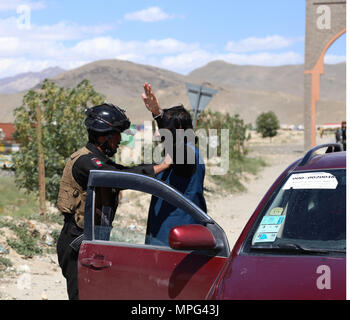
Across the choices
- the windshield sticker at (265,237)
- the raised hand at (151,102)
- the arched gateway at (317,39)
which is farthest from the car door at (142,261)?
the arched gateway at (317,39)

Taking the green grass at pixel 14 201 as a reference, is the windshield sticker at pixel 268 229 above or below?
above

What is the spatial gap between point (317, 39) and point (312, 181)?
40.8 meters

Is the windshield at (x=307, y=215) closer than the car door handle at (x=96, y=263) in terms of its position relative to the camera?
Yes

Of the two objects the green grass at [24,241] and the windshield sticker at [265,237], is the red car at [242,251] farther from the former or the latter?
the green grass at [24,241]

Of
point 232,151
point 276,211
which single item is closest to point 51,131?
point 276,211

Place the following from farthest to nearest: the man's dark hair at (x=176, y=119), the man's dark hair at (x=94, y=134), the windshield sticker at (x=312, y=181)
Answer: the man's dark hair at (x=176, y=119) → the man's dark hair at (x=94, y=134) → the windshield sticker at (x=312, y=181)

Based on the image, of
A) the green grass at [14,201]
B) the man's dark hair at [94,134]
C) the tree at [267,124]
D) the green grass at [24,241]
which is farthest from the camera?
the tree at [267,124]

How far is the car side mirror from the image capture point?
318 cm

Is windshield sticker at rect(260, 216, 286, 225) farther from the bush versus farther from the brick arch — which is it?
the brick arch

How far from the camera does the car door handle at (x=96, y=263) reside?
12.0 feet

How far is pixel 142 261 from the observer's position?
139 inches

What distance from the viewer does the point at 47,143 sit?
35.7ft
